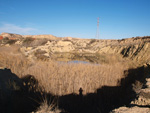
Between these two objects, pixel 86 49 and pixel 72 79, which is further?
pixel 86 49

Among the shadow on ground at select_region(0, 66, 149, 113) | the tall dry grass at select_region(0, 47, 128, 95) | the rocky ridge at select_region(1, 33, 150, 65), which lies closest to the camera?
the shadow on ground at select_region(0, 66, 149, 113)

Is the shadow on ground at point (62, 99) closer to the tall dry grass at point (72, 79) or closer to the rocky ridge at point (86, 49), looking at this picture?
the tall dry grass at point (72, 79)

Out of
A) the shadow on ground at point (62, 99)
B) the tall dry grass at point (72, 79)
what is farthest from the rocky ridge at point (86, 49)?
the shadow on ground at point (62, 99)

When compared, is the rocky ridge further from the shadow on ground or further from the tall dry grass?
the shadow on ground

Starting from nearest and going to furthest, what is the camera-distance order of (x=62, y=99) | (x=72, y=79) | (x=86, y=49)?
(x=62, y=99)
(x=72, y=79)
(x=86, y=49)

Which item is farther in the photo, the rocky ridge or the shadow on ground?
the rocky ridge

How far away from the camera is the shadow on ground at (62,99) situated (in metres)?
2.69

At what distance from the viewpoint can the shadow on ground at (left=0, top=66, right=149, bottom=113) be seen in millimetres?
2686

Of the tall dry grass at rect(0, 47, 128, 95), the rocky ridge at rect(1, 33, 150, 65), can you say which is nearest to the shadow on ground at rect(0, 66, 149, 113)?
the tall dry grass at rect(0, 47, 128, 95)

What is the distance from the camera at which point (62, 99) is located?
3.28 metres

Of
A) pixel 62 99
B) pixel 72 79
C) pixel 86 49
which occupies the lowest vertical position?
pixel 62 99

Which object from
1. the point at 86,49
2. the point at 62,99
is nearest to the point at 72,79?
the point at 62,99

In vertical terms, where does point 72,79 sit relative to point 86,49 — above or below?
below

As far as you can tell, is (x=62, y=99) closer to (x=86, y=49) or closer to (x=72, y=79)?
(x=72, y=79)
